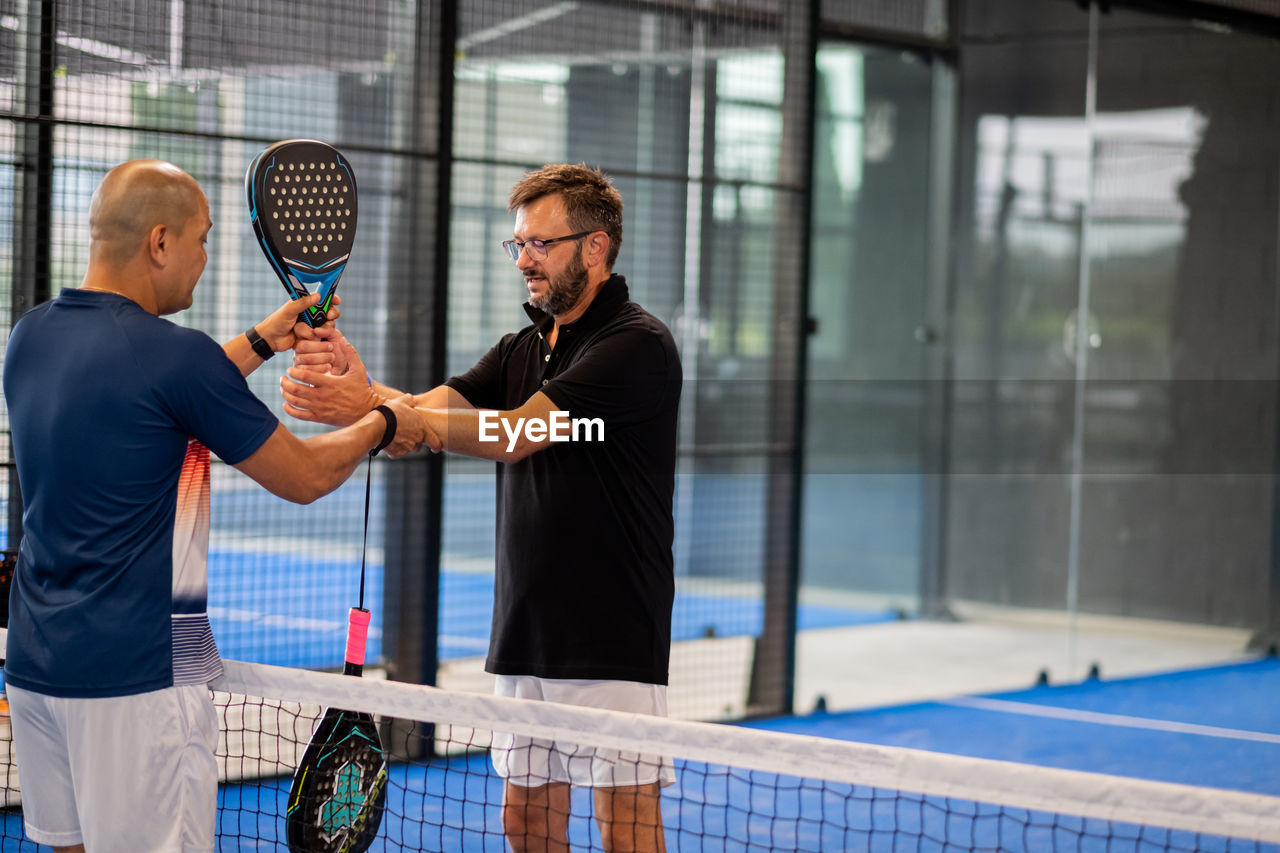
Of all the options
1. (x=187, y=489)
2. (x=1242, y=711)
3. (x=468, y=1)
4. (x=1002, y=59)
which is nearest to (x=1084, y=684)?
(x=1242, y=711)

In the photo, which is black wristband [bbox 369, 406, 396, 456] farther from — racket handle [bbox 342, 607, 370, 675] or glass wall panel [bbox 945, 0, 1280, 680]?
glass wall panel [bbox 945, 0, 1280, 680]

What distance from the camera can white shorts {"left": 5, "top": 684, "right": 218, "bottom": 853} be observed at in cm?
224

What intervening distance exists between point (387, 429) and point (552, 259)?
538 millimetres

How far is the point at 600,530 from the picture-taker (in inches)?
112

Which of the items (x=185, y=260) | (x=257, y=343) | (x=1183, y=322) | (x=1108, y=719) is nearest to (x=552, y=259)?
(x=257, y=343)

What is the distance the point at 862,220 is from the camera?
7832 mm

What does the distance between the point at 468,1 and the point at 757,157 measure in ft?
4.86

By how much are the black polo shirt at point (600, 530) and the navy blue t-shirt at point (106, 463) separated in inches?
28.6

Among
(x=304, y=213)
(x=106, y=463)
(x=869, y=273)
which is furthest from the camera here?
(x=869, y=273)

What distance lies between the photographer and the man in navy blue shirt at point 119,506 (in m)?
2.18

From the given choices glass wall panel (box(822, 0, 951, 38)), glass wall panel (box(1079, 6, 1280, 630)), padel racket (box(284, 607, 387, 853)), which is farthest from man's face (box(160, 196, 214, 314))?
glass wall panel (box(1079, 6, 1280, 630))

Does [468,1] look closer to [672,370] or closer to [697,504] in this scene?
[697,504]

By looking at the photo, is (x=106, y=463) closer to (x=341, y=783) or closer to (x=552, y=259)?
(x=341, y=783)

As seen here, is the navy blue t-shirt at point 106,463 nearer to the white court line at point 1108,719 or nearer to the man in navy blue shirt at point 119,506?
the man in navy blue shirt at point 119,506
